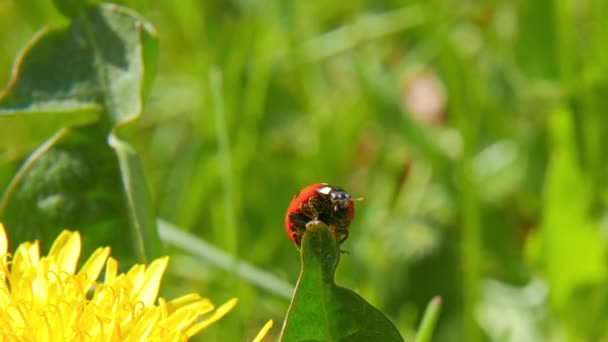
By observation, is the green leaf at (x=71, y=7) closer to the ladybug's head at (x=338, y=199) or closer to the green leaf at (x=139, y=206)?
the green leaf at (x=139, y=206)

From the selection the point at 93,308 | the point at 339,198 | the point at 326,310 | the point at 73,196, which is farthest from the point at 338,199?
the point at 73,196

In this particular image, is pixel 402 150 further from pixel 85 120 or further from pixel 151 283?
pixel 151 283

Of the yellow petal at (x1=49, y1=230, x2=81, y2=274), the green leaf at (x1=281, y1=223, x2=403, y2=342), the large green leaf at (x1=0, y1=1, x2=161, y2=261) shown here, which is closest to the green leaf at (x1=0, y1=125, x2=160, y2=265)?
the large green leaf at (x1=0, y1=1, x2=161, y2=261)

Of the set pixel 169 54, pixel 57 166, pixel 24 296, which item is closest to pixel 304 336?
pixel 24 296

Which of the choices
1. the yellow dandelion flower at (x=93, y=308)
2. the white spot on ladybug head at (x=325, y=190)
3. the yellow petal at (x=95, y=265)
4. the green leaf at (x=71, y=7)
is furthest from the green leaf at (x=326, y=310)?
the green leaf at (x=71, y=7)

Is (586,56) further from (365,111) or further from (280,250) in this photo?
(280,250)

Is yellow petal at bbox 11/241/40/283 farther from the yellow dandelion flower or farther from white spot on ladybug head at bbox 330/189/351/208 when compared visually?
white spot on ladybug head at bbox 330/189/351/208

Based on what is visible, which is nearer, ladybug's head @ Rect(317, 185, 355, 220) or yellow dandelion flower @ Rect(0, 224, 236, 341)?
yellow dandelion flower @ Rect(0, 224, 236, 341)
